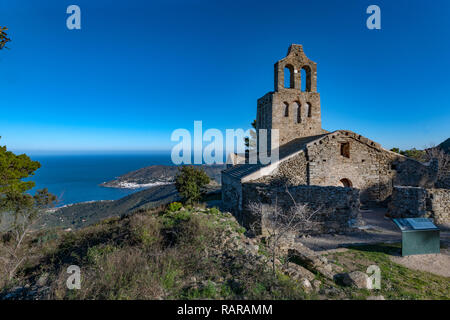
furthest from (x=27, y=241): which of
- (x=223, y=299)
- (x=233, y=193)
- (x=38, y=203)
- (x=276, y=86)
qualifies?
(x=276, y=86)

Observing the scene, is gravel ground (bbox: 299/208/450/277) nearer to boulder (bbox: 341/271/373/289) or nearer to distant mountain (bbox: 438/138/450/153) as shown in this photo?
boulder (bbox: 341/271/373/289)

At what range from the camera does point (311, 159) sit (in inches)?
496

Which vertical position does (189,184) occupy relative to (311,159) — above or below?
below

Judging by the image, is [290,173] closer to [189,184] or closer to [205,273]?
[189,184]

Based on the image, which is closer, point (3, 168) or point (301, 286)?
point (301, 286)

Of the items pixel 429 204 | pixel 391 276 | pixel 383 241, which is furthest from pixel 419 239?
pixel 429 204

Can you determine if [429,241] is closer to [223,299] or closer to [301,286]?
[301,286]

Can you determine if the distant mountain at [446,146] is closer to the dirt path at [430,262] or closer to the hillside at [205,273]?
the dirt path at [430,262]

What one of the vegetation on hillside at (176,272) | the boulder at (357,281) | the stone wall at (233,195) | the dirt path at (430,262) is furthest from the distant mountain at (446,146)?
the vegetation on hillside at (176,272)

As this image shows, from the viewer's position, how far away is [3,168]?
1420 centimetres

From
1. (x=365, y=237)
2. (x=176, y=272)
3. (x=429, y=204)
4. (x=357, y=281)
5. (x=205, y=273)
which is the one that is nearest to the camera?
(x=176, y=272)

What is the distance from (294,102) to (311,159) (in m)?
5.94

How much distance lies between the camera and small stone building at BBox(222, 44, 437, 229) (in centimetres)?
1232
